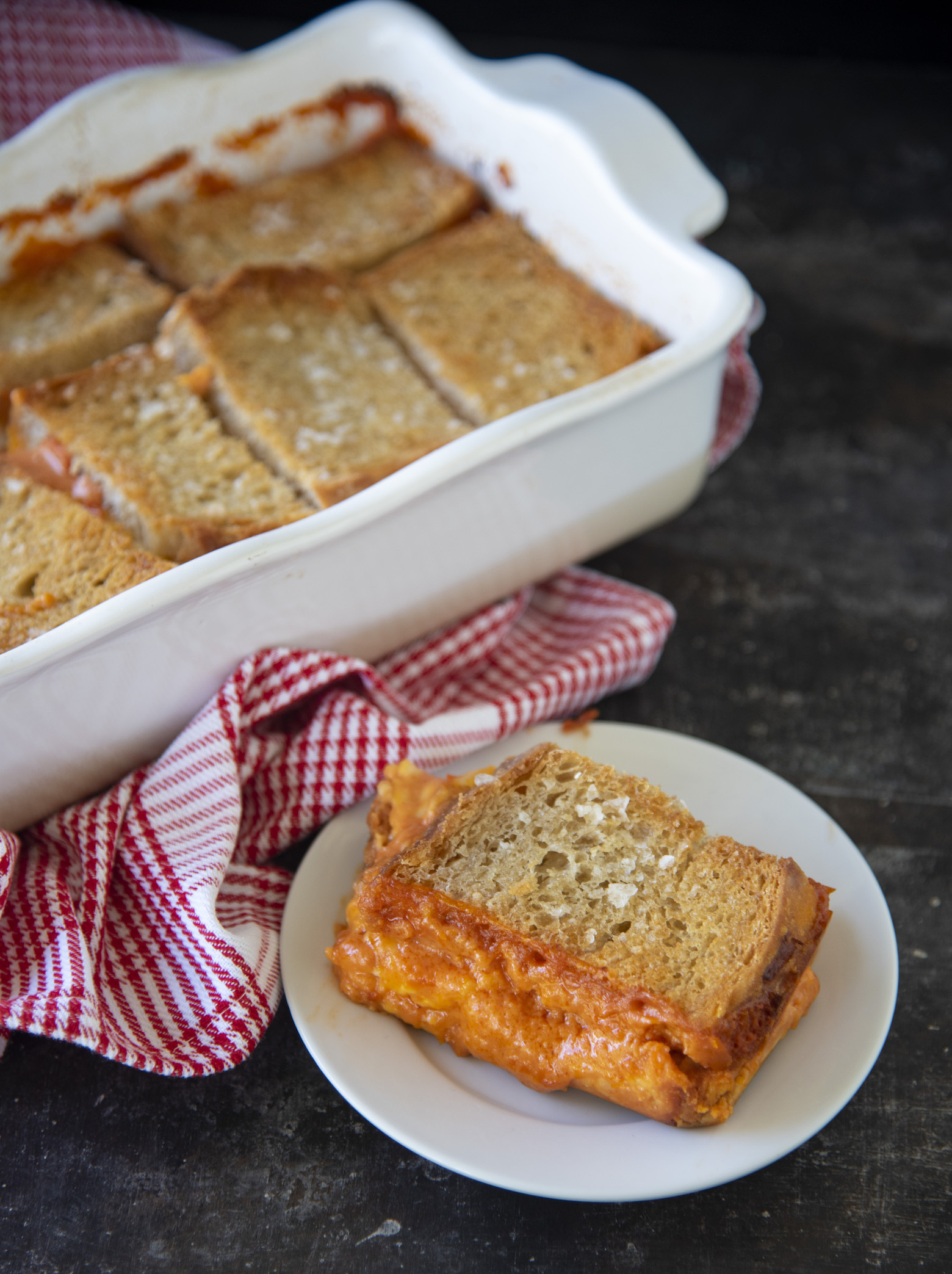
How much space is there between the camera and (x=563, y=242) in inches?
88.5

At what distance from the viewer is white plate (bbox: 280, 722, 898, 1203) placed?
1250 mm

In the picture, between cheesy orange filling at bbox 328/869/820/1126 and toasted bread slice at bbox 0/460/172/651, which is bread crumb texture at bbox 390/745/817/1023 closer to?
cheesy orange filling at bbox 328/869/820/1126

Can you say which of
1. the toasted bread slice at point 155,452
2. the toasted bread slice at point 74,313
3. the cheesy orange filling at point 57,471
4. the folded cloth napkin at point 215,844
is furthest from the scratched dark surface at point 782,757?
the toasted bread slice at point 74,313

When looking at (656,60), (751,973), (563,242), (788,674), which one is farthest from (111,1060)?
(656,60)

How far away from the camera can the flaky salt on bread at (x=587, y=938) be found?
129 centimetres

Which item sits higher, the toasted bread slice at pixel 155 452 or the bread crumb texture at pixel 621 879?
the toasted bread slice at pixel 155 452

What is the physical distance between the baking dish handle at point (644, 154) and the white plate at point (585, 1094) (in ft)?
3.64

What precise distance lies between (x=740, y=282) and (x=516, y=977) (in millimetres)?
1155

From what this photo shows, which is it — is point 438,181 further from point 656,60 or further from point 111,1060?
point 111,1060

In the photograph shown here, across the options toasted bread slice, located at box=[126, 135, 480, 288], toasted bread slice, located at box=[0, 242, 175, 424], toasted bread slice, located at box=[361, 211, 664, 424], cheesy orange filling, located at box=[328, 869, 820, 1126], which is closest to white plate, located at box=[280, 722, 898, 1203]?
cheesy orange filling, located at box=[328, 869, 820, 1126]

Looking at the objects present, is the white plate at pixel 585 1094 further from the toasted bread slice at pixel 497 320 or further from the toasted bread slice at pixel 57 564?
the toasted bread slice at pixel 497 320

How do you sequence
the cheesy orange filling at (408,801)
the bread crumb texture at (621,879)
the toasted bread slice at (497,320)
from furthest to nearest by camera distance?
1. the toasted bread slice at (497,320)
2. the cheesy orange filling at (408,801)
3. the bread crumb texture at (621,879)

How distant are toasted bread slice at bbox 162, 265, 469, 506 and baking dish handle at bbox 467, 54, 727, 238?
0.51 m

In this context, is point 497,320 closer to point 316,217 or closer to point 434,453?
point 316,217
